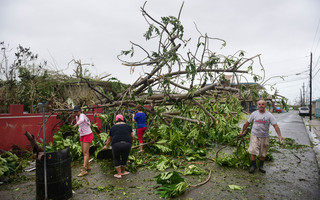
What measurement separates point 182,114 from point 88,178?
3.90m

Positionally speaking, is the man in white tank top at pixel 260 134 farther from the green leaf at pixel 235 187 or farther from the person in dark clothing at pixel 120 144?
the person in dark clothing at pixel 120 144

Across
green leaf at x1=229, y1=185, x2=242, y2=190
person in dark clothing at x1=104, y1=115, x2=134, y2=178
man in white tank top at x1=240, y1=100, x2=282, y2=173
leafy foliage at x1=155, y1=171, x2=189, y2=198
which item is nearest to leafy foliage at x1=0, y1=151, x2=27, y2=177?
person in dark clothing at x1=104, y1=115, x2=134, y2=178

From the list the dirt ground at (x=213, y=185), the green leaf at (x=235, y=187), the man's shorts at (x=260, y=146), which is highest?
the man's shorts at (x=260, y=146)

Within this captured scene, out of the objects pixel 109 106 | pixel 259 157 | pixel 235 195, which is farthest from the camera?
pixel 109 106

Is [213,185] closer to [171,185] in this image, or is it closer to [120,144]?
[171,185]

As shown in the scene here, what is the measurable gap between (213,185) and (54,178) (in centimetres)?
304

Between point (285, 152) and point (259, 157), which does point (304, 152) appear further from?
point (259, 157)

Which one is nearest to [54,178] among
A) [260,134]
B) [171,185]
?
[171,185]

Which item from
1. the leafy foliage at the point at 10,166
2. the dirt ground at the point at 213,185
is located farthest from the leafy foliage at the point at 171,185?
the leafy foliage at the point at 10,166

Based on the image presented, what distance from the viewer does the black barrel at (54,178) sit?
3607mm

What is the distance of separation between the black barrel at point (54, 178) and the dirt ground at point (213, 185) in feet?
1.01

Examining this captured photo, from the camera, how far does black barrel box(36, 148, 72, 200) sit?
361 cm

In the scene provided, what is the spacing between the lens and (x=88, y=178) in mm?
4758

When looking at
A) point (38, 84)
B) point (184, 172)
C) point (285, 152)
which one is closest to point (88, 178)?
point (184, 172)
